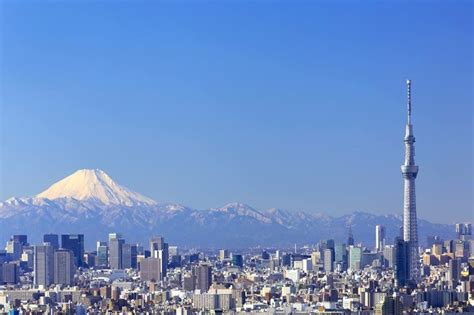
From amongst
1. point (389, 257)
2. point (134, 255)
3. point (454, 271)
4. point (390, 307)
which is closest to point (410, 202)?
point (389, 257)

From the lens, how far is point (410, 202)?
3666cm

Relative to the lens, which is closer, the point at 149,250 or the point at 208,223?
the point at 149,250

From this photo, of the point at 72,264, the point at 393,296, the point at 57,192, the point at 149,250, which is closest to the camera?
the point at 393,296

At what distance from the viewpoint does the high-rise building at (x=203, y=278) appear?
29.8 meters

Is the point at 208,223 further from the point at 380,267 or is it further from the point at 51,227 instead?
the point at 380,267

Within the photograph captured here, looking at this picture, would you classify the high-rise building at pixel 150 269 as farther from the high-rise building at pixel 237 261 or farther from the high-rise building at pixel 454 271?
the high-rise building at pixel 454 271

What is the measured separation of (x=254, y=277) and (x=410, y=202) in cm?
583

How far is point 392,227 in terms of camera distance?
44469mm

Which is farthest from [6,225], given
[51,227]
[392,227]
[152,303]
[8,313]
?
[8,313]

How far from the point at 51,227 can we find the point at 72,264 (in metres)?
22.5

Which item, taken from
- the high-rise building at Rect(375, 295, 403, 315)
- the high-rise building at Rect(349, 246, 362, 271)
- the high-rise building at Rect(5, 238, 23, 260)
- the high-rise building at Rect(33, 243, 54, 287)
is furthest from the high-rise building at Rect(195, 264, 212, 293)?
the high-rise building at Rect(375, 295, 403, 315)

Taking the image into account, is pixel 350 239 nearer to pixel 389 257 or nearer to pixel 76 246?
pixel 389 257

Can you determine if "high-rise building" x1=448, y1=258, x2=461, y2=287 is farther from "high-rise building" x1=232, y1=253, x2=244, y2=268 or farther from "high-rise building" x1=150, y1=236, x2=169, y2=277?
"high-rise building" x1=232, y1=253, x2=244, y2=268

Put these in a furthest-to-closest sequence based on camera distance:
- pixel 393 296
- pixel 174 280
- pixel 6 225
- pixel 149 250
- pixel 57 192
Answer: pixel 57 192
pixel 6 225
pixel 149 250
pixel 174 280
pixel 393 296
